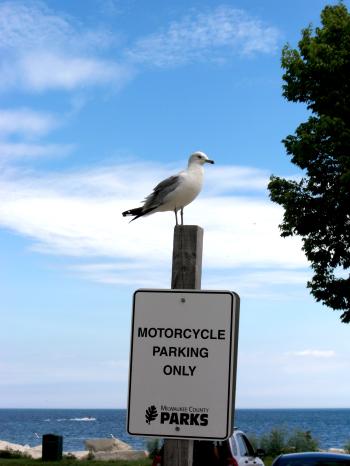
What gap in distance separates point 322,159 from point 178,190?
21248 millimetres

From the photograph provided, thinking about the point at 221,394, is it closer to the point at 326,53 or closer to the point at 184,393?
the point at 184,393

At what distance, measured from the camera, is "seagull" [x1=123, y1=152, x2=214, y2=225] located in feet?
23.1

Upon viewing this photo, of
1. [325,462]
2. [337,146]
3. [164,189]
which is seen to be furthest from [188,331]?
[337,146]

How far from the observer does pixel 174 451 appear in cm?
468

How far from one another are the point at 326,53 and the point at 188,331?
24.2m

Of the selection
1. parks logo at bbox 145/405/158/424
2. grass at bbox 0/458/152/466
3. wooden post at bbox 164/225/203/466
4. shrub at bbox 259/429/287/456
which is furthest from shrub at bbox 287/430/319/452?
parks logo at bbox 145/405/158/424

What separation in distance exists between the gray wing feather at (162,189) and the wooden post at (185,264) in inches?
81.1

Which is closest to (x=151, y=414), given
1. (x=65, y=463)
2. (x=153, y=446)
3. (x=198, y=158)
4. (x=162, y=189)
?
(x=162, y=189)

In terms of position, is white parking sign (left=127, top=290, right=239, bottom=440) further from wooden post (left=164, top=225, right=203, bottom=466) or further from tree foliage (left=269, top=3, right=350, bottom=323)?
tree foliage (left=269, top=3, right=350, bottom=323)

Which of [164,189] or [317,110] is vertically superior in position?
[317,110]

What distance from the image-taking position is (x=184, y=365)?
461cm

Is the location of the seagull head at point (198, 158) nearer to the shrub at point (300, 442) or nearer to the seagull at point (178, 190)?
the seagull at point (178, 190)

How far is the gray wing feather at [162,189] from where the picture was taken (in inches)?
281

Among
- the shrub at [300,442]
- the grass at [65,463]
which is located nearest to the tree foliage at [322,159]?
the shrub at [300,442]
